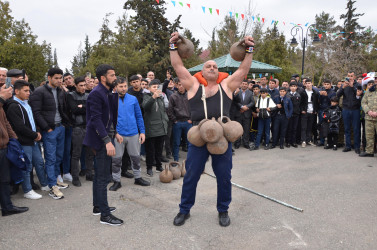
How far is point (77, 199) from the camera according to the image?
4402 millimetres

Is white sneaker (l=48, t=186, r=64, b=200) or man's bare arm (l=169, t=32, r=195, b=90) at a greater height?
man's bare arm (l=169, t=32, r=195, b=90)

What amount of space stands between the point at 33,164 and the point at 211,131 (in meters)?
3.27

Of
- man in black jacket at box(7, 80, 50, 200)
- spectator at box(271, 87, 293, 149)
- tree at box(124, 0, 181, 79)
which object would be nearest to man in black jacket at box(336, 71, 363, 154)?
spectator at box(271, 87, 293, 149)

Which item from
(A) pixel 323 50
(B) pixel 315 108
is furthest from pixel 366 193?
(A) pixel 323 50

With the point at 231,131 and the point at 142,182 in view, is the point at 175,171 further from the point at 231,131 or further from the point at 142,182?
the point at 231,131

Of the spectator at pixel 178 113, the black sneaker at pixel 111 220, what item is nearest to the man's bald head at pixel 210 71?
the black sneaker at pixel 111 220

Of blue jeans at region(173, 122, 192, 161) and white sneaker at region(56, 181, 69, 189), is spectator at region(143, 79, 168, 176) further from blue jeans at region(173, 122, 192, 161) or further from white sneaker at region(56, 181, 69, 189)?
white sneaker at region(56, 181, 69, 189)

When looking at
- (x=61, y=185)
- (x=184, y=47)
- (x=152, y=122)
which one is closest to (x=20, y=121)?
(x=61, y=185)

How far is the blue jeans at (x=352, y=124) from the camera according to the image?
7289mm

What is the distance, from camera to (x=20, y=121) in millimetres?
4195

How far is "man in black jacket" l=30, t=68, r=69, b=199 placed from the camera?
452 centimetres

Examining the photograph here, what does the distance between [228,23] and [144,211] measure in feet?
68.7

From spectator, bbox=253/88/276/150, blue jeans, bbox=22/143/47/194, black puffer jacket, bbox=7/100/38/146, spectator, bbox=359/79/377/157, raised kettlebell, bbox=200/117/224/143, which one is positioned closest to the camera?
raised kettlebell, bbox=200/117/224/143

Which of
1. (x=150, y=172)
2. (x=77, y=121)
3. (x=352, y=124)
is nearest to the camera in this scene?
(x=77, y=121)
